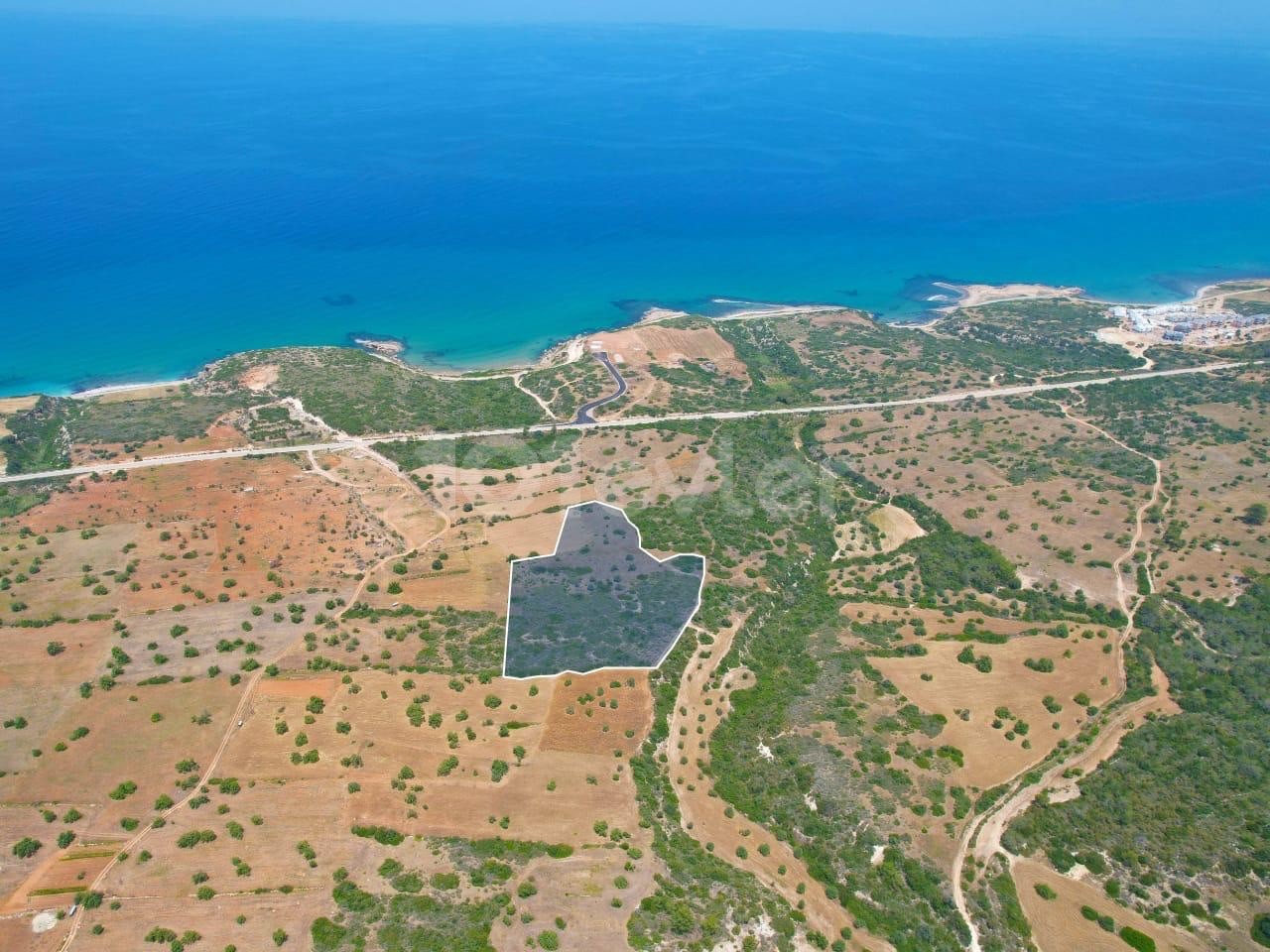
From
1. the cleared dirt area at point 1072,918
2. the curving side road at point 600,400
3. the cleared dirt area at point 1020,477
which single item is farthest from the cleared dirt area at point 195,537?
the cleared dirt area at point 1020,477

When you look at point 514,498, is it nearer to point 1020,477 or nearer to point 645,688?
point 645,688

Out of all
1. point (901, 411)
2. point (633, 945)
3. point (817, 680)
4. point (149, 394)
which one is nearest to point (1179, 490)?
point (901, 411)

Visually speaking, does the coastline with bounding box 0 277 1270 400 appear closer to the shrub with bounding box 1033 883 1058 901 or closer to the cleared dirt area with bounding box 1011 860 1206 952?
the cleared dirt area with bounding box 1011 860 1206 952

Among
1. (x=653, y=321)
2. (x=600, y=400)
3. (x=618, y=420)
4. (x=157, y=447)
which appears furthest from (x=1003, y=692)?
(x=653, y=321)

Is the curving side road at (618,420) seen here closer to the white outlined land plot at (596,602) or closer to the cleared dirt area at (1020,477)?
the cleared dirt area at (1020,477)

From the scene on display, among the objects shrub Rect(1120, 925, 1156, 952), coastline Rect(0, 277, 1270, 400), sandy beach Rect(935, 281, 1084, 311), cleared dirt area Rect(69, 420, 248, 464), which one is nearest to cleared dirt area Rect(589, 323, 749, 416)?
coastline Rect(0, 277, 1270, 400)

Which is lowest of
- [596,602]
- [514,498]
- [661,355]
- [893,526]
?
[596,602]

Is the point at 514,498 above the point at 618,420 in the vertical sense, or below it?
below
